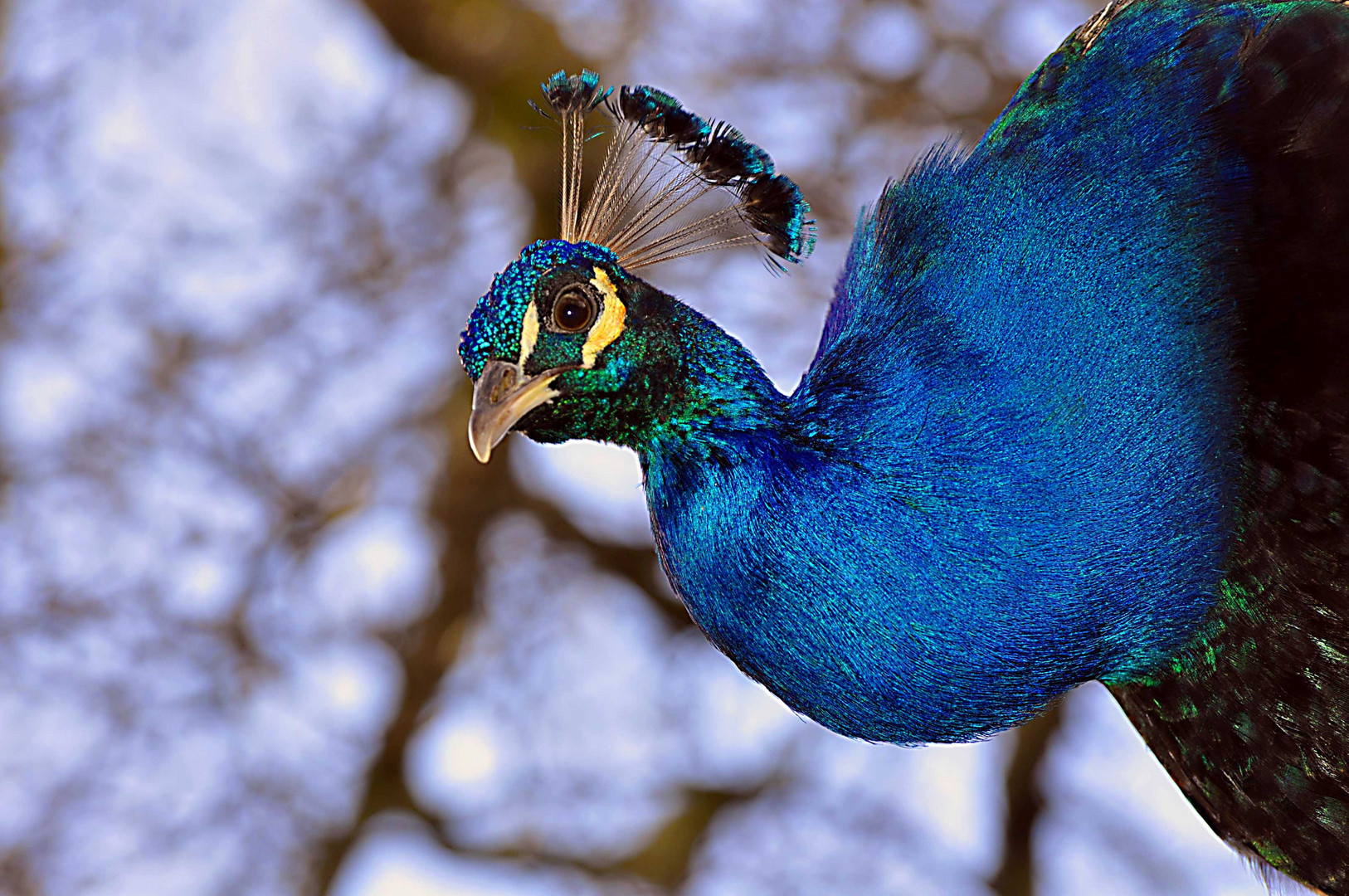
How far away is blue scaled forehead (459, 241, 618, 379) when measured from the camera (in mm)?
1557

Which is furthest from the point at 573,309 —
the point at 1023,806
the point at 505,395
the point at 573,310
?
the point at 1023,806

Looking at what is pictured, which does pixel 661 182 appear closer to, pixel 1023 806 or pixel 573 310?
pixel 573 310

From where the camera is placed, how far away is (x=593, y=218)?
183 centimetres

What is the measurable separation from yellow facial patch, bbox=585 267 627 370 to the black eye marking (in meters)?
0.01

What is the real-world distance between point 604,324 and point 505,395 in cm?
15

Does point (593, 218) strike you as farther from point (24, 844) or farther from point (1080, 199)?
point (24, 844)

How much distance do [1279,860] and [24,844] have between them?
3575 millimetres

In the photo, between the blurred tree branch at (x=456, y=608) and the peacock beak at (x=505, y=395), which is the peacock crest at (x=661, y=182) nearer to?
the peacock beak at (x=505, y=395)

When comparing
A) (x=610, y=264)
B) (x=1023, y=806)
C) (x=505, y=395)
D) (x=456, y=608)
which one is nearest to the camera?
(x=505, y=395)

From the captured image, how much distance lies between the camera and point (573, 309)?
5.22 ft

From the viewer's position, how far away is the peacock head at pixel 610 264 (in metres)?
1.56

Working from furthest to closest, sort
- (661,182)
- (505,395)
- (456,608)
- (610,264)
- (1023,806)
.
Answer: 1. (1023,806)
2. (456,608)
3. (661,182)
4. (610,264)
5. (505,395)

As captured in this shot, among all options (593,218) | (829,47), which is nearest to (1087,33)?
(593,218)

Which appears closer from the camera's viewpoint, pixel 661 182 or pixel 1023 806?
pixel 661 182
